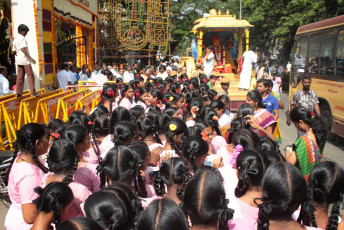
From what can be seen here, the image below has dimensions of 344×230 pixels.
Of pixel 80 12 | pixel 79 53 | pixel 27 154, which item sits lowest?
pixel 27 154

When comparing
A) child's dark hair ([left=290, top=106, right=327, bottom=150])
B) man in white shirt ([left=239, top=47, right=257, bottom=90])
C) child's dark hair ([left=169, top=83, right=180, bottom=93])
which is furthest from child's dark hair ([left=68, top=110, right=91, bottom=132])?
man in white shirt ([left=239, top=47, right=257, bottom=90])

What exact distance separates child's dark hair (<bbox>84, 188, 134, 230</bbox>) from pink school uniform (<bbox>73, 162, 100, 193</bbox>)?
36.4 inches

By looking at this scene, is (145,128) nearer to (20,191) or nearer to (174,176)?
(174,176)

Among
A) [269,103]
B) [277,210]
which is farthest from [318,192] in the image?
[269,103]

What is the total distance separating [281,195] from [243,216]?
0.52 m

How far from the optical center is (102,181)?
2.86m

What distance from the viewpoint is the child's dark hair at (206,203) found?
1.96 meters

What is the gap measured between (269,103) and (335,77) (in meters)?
3.48

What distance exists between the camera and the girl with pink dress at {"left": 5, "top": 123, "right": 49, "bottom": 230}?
8.26 ft

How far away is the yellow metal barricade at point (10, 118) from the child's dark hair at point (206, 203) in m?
4.31

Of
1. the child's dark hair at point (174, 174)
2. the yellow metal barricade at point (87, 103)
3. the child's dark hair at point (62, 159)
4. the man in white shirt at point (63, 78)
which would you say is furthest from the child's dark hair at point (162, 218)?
the man in white shirt at point (63, 78)

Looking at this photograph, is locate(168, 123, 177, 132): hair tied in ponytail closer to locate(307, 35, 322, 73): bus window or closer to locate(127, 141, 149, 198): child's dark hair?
locate(127, 141, 149, 198): child's dark hair

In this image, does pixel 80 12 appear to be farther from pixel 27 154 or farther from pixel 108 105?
pixel 27 154

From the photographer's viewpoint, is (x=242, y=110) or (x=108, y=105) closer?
(x=242, y=110)
